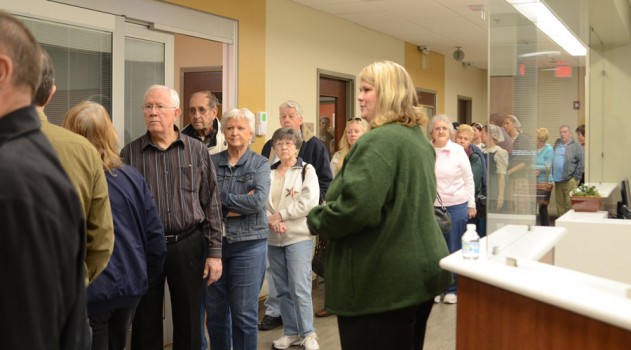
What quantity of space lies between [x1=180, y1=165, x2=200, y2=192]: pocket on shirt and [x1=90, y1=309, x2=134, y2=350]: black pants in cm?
68

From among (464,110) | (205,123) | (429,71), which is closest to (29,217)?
(205,123)

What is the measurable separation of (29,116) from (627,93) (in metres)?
7.33

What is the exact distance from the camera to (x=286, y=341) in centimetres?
424

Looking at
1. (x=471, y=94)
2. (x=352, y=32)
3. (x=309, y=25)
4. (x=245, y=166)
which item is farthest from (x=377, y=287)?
(x=471, y=94)

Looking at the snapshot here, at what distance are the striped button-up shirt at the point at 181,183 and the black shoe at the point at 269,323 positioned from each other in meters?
1.68

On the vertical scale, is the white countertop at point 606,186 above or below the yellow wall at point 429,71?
below

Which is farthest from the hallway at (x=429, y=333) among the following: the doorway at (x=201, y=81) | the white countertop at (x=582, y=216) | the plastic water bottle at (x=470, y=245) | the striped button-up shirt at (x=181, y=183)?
the doorway at (x=201, y=81)

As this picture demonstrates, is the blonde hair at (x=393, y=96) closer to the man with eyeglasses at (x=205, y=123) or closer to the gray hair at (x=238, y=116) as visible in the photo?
the gray hair at (x=238, y=116)

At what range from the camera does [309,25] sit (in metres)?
6.66

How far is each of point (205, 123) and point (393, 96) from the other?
2065 mm

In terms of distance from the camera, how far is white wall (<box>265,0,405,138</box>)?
599cm

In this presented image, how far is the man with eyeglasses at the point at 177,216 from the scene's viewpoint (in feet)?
10.0

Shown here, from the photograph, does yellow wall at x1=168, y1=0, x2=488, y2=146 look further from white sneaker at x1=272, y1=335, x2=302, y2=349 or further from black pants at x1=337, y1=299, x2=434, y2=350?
black pants at x1=337, y1=299, x2=434, y2=350

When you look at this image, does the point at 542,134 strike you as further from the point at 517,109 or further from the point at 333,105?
the point at 333,105
